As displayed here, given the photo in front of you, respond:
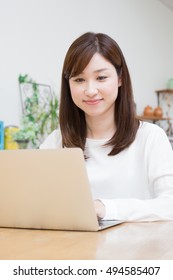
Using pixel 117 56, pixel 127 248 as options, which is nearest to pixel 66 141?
pixel 117 56

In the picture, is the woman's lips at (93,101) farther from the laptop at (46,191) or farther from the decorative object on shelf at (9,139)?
the decorative object on shelf at (9,139)

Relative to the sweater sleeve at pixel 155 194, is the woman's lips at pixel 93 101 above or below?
above

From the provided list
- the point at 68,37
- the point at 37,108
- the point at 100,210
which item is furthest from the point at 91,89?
the point at 68,37

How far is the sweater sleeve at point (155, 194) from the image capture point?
116 cm

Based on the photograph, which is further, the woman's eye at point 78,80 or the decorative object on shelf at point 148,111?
the decorative object on shelf at point 148,111

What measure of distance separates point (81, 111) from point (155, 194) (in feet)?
1.49

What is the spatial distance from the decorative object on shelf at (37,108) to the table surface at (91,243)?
1.93 metres

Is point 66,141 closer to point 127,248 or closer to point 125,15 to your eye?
point 127,248

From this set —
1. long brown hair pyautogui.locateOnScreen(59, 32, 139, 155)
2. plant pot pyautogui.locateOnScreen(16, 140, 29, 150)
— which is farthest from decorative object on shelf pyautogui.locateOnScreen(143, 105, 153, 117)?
long brown hair pyautogui.locateOnScreen(59, 32, 139, 155)

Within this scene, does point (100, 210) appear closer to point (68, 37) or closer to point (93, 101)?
point (93, 101)

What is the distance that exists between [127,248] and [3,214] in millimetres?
409

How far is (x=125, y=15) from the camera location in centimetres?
437

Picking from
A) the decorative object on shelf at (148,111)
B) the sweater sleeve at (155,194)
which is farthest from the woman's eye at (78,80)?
the decorative object on shelf at (148,111)

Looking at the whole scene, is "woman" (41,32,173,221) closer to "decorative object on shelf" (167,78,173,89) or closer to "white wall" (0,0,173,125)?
"white wall" (0,0,173,125)
